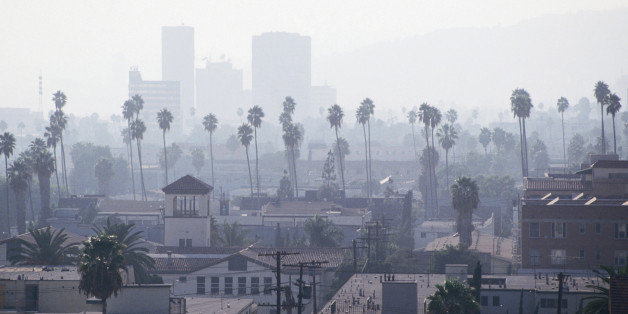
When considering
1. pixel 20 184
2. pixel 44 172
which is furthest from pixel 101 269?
pixel 44 172

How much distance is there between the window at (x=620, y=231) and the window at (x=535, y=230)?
649 cm

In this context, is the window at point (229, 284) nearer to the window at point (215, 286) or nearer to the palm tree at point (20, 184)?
the window at point (215, 286)

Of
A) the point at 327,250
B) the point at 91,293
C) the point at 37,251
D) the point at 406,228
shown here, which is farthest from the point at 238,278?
the point at 406,228

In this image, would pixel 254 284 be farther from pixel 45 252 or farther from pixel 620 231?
pixel 620 231

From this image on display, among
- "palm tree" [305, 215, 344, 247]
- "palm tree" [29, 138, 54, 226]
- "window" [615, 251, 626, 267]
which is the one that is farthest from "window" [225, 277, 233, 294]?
"palm tree" [29, 138, 54, 226]

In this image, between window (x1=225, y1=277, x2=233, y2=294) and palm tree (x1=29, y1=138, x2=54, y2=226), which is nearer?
window (x1=225, y1=277, x2=233, y2=294)

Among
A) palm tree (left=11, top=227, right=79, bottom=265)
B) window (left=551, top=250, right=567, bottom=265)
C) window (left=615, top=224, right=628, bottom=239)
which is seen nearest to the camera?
palm tree (left=11, top=227, right=79, bottom=265)

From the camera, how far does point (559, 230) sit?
10588cm

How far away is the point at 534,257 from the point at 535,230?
2395 millimetres

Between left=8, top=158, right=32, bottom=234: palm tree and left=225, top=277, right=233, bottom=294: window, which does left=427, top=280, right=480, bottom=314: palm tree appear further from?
left=8, top=158, right=32, bottom=234: palm tree

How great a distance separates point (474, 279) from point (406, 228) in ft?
252

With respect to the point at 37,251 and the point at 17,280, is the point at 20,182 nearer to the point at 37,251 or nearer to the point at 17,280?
the point at 37,251

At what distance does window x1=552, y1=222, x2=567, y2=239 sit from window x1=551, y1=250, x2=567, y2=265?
4.32 ft

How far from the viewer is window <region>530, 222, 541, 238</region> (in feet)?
349
